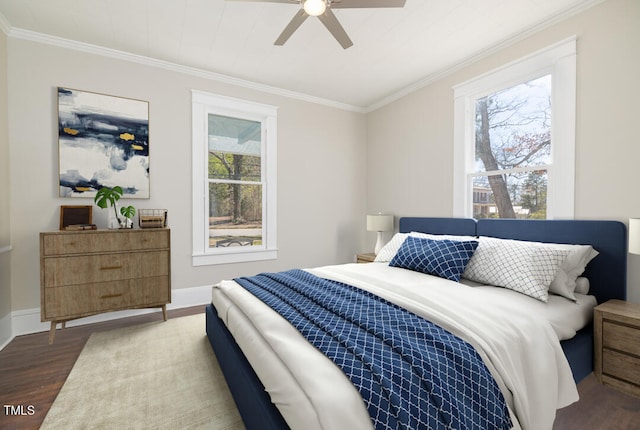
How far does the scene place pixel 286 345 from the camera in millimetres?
1263

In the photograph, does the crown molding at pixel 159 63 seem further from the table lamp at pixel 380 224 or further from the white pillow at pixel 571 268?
the white pillow at pixel 571 268

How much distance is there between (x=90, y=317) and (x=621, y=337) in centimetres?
427

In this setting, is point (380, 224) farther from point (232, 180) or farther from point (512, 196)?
point (232, 180)

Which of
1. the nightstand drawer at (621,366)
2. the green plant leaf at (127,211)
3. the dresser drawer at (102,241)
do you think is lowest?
the nightstand drawer at (621,366)

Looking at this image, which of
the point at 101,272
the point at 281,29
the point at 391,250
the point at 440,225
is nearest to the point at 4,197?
the point at 101,272

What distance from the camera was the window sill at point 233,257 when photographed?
350cm

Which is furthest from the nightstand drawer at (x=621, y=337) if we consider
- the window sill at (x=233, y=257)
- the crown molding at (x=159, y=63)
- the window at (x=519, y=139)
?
the crown molding at (x=159, y=63)

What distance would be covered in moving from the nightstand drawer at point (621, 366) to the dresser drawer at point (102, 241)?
3.47 m

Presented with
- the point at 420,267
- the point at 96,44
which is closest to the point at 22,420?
the point at 420,267

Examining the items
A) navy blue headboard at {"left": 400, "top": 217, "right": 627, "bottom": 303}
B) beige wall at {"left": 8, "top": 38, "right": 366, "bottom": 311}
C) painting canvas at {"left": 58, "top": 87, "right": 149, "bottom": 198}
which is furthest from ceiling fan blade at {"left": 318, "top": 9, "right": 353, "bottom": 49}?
painting canvas at {"left": 58, "top": 87, "right": 149, "bottom": 198}

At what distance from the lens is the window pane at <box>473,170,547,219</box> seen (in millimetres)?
2652

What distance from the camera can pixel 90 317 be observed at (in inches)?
115

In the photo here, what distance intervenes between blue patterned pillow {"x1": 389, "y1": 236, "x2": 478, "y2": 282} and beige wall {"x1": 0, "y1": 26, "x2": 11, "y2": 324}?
11.4ft

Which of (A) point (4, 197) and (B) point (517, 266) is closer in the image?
(B) point (517, 266)
